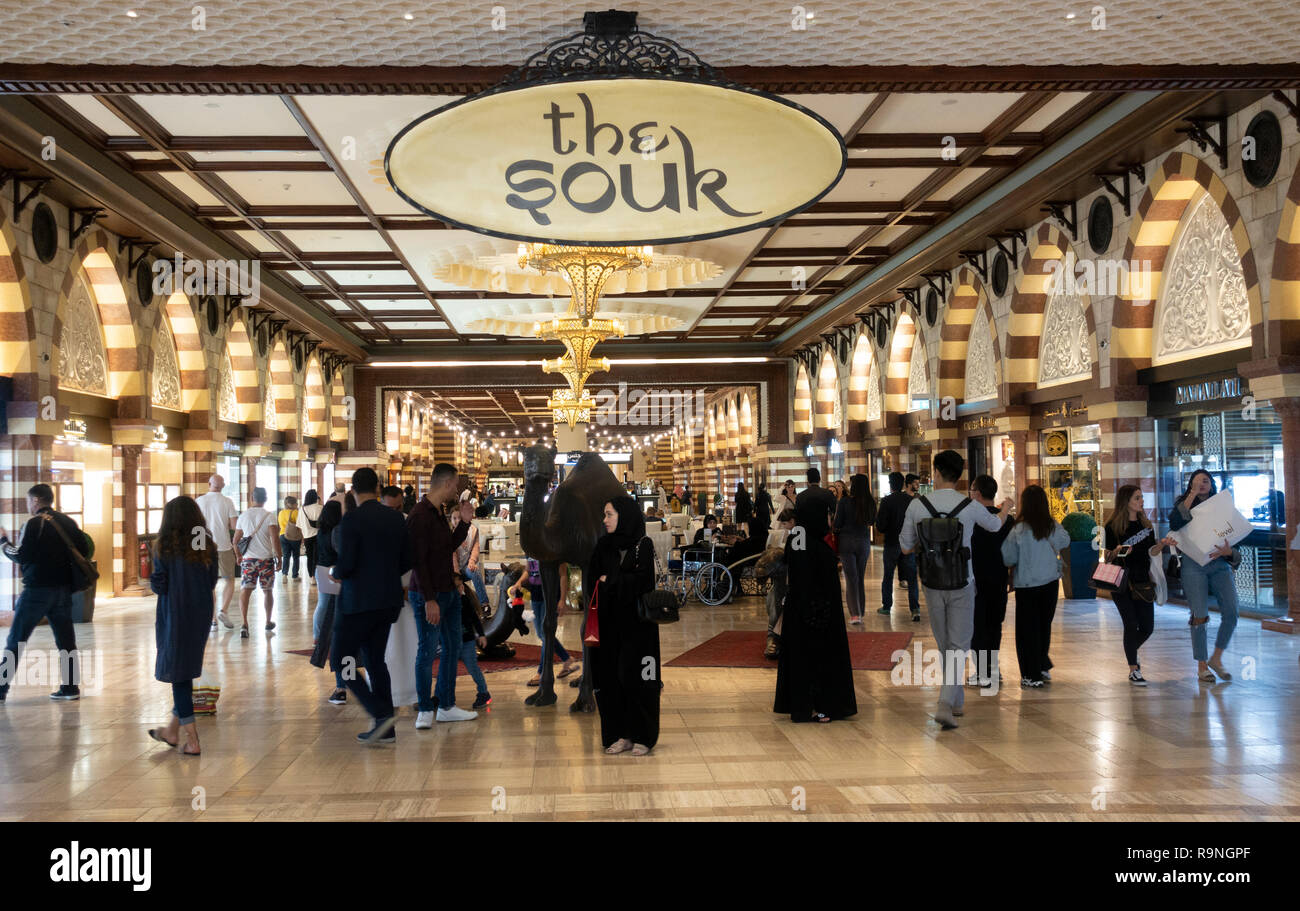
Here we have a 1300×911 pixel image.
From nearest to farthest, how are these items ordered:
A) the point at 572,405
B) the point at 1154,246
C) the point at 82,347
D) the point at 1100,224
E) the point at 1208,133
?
1. the point at 1208,133
2. the point at 1154,246
3. the point at 1100,224
4. the point at 82,347
5. the point at 572,405

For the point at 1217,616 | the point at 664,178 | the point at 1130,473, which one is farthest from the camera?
the point at 1130,473

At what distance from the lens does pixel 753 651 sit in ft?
28.6

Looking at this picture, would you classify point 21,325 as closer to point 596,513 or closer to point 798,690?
point 596,513

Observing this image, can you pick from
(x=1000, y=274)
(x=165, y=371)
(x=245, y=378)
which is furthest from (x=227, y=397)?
(x=1000, y=274)

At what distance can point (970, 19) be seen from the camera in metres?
5.10

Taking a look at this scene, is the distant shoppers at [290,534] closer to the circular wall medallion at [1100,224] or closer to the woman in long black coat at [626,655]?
the woman in long black coat at [626,655]

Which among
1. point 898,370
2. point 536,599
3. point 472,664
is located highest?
point 898,370

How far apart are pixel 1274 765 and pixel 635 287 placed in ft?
40.3

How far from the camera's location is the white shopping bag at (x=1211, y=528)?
21.7 feet

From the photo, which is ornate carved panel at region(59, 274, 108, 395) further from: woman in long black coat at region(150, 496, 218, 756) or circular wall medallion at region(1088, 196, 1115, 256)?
circular wall medallion at region(1088, 196, 1115, 256)

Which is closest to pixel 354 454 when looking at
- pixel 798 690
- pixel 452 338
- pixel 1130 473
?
pixel 452 338

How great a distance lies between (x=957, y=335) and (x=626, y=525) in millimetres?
11972

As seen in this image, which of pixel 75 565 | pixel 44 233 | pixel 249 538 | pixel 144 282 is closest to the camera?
pixel 75 565

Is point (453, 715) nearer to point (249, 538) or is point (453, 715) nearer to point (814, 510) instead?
point (814, 510)
